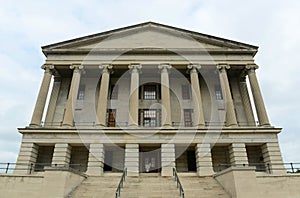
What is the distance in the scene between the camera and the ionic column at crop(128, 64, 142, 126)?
73.7ft

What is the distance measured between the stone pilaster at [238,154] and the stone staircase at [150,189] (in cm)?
768

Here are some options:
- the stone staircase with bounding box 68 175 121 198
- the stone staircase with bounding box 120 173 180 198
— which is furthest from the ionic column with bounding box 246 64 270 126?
the stone staircase with bounding box 68 175 121 198

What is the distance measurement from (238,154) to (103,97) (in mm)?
13824

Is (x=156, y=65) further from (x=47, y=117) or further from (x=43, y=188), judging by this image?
(x=43, y=188)

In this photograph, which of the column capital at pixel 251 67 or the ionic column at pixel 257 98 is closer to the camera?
the ionic column at pixel 257 98

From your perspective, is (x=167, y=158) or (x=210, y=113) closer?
(x=167, y=158)

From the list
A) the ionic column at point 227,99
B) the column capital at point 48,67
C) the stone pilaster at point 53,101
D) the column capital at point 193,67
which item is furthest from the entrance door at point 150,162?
the column capital at point 48,67

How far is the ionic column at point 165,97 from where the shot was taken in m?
22.4

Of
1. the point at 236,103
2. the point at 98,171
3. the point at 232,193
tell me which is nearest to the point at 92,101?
the point at 98,171

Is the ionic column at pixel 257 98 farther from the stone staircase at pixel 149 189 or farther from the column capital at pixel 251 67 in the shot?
the stone staircase at pixel 149 189

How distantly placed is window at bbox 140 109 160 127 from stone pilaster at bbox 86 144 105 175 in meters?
6.30

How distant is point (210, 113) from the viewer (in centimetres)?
2631

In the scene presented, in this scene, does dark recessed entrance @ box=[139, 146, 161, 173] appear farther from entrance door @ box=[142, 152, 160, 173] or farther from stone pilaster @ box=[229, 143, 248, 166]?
stone pilaster @ box=[229, 143, 248, 166]

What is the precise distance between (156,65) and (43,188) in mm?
16583
